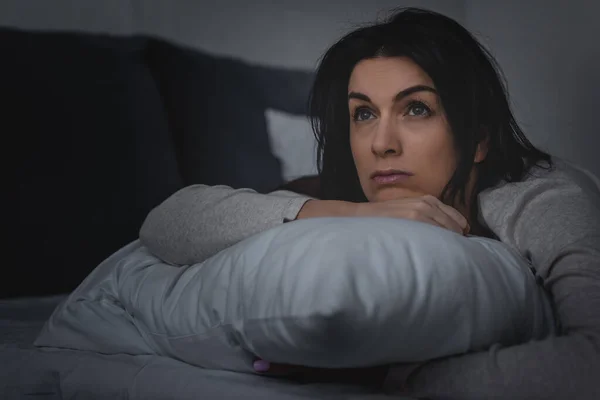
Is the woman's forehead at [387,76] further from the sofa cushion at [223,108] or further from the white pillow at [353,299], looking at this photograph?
the sofa cushion at [223,108]

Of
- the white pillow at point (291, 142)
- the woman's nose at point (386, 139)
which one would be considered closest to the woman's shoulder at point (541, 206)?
the woman's nose at point (386, 139)

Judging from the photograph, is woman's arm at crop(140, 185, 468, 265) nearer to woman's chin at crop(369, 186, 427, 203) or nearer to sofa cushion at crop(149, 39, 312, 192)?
woman's chin at crop(369, 186, 427, 203)

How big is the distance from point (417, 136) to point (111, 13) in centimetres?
82

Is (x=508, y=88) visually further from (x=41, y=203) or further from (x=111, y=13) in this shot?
(x=111, y=13)

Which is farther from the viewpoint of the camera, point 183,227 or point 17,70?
point 17,70

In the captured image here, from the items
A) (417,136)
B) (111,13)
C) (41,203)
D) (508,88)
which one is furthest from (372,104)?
(111,13)

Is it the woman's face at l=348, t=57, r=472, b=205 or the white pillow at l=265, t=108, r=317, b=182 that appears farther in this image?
the white pillow at l=265, t=108, r=317, b=182

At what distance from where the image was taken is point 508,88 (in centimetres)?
92

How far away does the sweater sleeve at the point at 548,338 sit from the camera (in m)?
0.49

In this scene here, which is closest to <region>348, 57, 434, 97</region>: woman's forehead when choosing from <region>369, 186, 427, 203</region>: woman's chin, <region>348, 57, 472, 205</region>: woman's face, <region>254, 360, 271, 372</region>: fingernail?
<region>348, 57, 472, 205</region>: woman's face

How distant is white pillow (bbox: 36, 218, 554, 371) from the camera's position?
0.49 metres

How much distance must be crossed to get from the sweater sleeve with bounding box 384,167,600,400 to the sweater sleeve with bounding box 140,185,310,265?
9.4 inches

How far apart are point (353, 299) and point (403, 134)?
33 cm

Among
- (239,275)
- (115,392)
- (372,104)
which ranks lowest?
(115,392)
